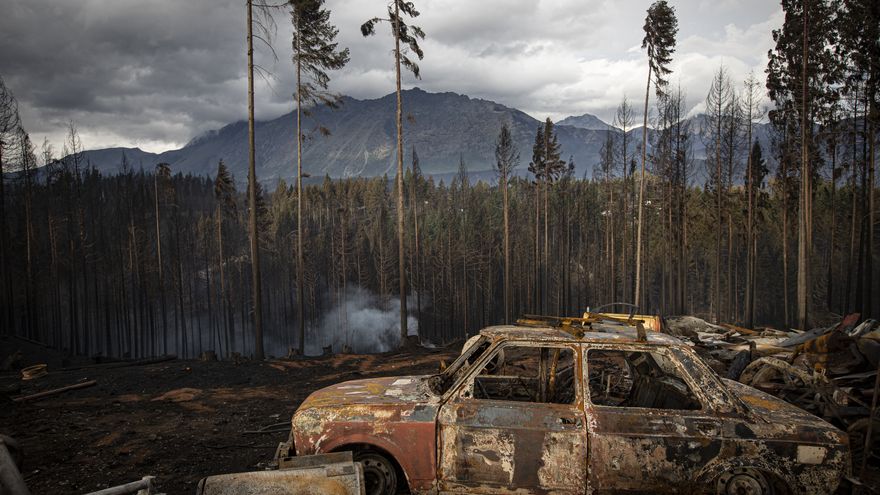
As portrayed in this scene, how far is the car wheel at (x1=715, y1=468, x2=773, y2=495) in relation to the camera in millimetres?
3627

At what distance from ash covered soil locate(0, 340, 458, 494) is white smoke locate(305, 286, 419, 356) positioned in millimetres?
38520

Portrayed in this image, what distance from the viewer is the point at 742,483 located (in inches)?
144

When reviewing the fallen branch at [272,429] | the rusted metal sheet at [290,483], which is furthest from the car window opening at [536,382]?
the fallen branch at [272,429]

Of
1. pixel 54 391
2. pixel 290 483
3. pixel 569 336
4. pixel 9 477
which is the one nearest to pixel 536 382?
pixel 569 336

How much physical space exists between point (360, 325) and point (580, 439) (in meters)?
54.3

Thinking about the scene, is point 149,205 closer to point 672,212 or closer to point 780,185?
point 672,212

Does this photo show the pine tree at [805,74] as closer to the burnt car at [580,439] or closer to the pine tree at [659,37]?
the pine tree at [659,37]

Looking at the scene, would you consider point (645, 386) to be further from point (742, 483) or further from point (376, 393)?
point (376, 393)

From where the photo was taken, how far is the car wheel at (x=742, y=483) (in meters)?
3.63

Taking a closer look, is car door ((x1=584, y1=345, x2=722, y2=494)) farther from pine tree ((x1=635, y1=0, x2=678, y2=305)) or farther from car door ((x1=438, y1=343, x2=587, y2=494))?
pine tree ((x1=635, y1=0, x2=678, y2=305))

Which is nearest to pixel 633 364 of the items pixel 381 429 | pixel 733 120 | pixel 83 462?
pixel 381 429

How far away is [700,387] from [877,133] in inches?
1047

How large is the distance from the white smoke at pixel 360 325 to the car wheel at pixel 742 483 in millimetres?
48725

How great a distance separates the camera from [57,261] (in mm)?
40031
